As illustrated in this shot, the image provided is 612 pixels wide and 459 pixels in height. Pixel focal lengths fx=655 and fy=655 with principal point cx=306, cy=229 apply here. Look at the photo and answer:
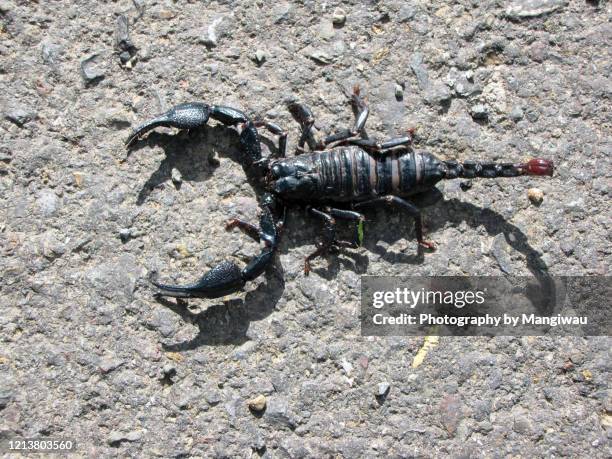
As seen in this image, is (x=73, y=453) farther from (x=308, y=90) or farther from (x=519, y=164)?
(x=519, y=164)

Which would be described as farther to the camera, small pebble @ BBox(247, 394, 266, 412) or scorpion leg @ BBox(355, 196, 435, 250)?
scorpion leg @ BBox(355, 196, 435, 250)

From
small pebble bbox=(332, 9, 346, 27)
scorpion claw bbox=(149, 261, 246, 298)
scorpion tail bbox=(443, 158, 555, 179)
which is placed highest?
small pebble bbox=(332, 9, 346, 27)


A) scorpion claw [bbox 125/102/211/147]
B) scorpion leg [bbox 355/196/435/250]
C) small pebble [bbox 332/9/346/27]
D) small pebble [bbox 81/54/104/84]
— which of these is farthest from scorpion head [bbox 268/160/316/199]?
small pebble [bbox 81/54/104/84]

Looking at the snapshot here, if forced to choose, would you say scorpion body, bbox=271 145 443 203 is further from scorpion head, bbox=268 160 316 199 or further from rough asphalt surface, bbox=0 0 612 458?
rough asphalt surface, bbox=0 0 612 458

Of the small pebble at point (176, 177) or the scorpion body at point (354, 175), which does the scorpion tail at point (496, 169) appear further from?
the small pebble at point (176, 177)

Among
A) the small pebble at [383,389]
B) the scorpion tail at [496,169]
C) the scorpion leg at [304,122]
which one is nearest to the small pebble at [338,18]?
the scorpion leg at [304,122]

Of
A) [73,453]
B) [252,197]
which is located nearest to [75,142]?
[252,197]

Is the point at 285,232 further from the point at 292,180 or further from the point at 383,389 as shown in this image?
the point at 383,389
